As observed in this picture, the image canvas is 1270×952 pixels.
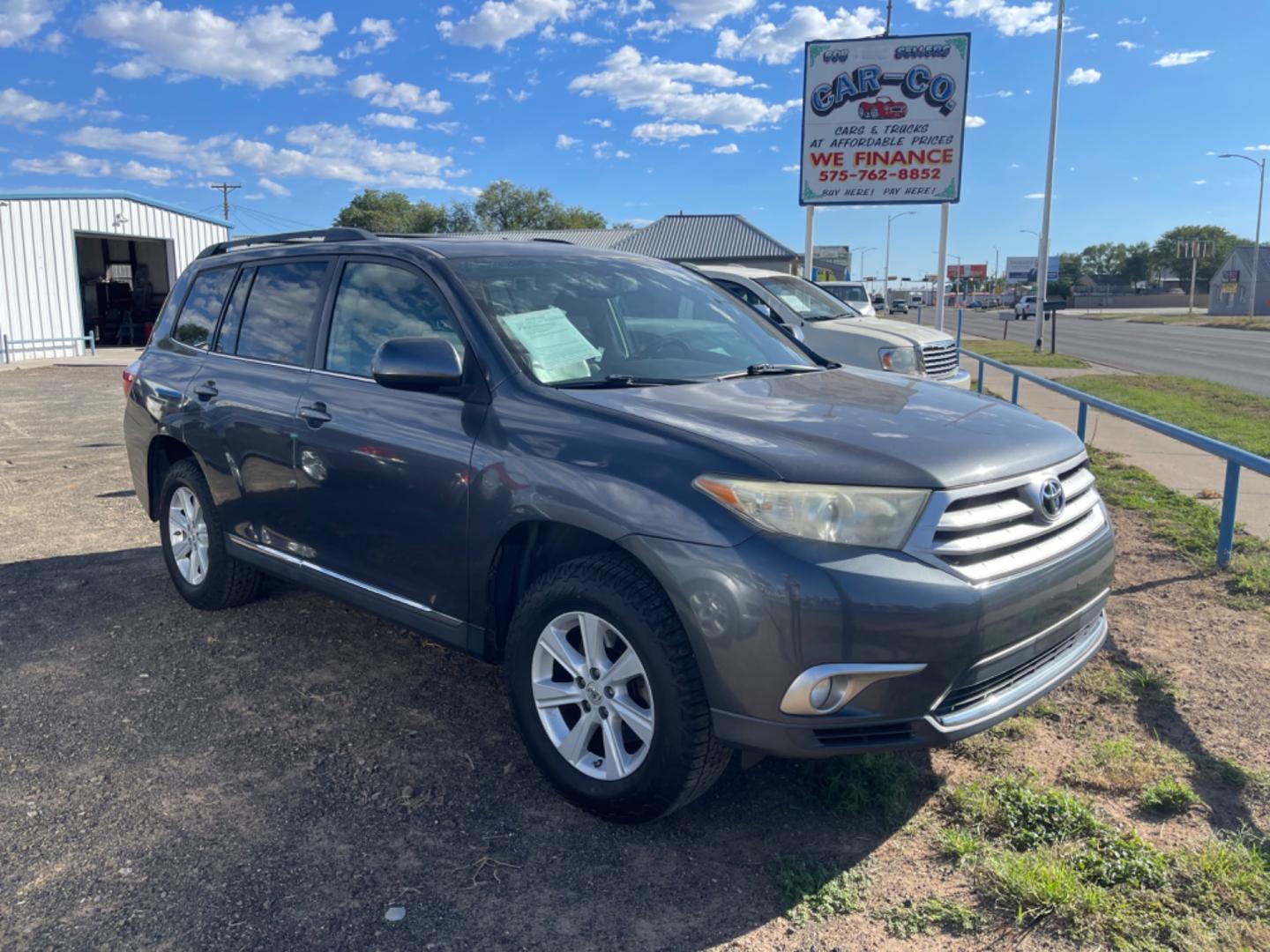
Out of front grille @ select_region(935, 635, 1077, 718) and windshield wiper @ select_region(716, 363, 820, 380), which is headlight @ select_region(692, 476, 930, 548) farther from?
windshield wiper @ select_region(716, 363, 820, 380)

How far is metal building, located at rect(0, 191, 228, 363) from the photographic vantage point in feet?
77.0

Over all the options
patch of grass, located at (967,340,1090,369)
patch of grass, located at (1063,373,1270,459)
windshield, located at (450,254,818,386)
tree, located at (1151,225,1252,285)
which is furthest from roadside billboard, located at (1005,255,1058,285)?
windshield, located at (450,254,818,386)

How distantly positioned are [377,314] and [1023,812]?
3.02m

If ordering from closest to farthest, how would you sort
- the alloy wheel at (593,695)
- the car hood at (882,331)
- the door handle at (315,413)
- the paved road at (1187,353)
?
the alloy wheel at (593,695)
the door handle at (315,413)
the car hood at (882,331)
the paved road at (1187,353)

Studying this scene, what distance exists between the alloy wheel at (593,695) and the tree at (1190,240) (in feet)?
421

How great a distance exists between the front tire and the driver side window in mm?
1146

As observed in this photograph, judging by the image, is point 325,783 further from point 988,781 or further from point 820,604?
point 988,781

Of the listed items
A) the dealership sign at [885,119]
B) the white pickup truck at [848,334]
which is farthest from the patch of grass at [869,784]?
the dealership sign at [885,119]

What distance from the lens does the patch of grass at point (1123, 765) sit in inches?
131

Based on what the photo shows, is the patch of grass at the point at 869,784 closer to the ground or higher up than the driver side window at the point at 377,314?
closer to the ground

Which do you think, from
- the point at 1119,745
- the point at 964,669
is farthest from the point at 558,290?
the point at 1119,745

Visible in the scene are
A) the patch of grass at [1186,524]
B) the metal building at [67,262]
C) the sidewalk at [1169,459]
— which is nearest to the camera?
the patch of grass at [1186,524]

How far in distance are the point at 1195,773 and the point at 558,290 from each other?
291 cm

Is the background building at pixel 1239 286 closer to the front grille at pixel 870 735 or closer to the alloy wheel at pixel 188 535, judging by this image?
the alloy wheel at pixel 188 535
